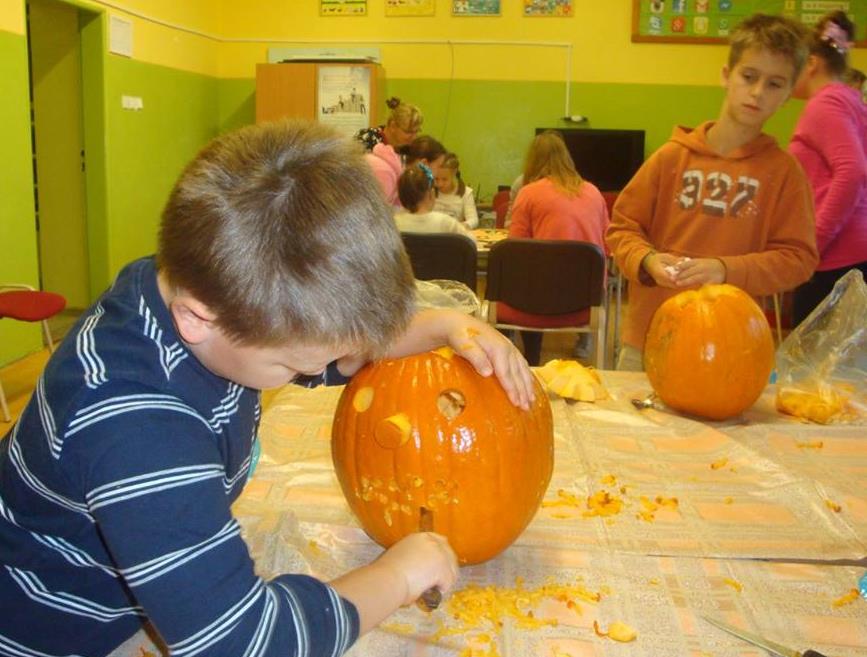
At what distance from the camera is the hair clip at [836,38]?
91.7 inches

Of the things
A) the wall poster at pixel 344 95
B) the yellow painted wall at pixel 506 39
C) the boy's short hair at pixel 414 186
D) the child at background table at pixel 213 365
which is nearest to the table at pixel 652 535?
the child at background table at pixel 213 365

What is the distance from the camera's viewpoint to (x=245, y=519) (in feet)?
3.39

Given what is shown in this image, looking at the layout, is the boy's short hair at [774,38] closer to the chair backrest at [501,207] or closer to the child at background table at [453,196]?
the child at background table at [453,196]

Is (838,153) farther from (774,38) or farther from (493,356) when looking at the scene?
(493,356)

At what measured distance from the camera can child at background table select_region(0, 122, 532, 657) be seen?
59 centimetres

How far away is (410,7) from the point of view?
6.13 m

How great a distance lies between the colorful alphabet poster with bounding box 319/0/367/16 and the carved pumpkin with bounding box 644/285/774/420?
17.6ft

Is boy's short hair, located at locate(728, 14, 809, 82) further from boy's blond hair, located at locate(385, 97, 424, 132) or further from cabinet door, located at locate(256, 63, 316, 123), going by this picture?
cabinet door, located at locate(256, 63, 316, 123)

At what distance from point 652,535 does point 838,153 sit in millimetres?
1752

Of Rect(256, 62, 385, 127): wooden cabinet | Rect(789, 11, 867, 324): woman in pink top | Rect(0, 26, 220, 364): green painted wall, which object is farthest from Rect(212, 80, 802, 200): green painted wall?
Rect(789, 11, 867, 324): woman in pink top

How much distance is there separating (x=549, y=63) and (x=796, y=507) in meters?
5.58

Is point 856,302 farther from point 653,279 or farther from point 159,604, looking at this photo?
point 159,604

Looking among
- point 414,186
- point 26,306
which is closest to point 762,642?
point 414,186

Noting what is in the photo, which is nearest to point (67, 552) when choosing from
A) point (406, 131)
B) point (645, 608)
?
point (645, 608)
